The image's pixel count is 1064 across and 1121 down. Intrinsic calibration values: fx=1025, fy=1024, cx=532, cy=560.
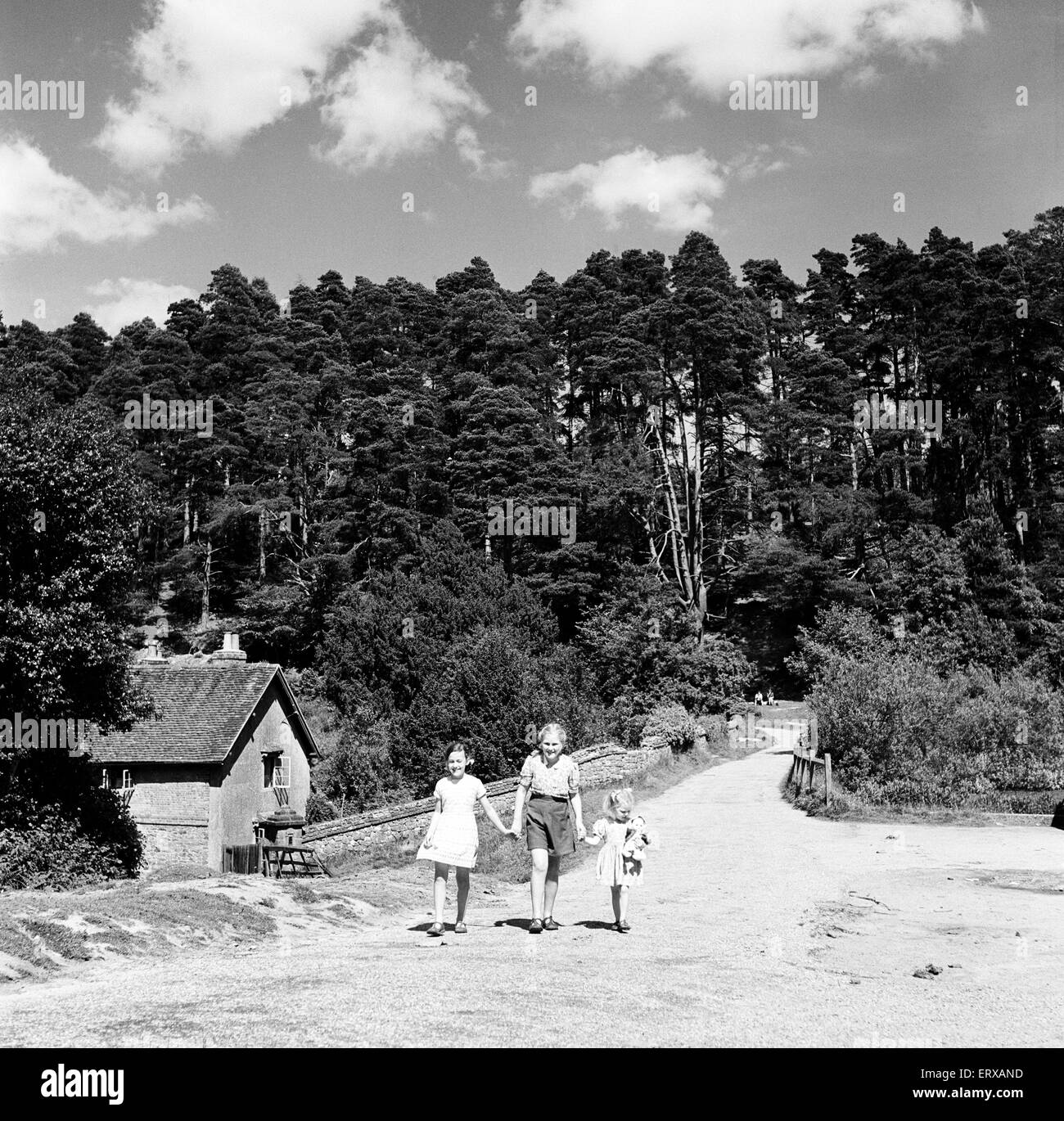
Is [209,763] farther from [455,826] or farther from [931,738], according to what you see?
[455,826]

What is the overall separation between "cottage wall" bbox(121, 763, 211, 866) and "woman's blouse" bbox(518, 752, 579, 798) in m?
24.0

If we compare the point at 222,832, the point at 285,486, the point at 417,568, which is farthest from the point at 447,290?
the point at 222,832

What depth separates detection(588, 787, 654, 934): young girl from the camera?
33.6 ft

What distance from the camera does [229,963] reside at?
8594 millimetres

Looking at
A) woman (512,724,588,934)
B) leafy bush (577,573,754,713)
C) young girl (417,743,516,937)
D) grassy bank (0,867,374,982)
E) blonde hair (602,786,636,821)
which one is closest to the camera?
grassy bank (0,867,374,982)

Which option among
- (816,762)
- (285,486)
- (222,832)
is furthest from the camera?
(285,486)

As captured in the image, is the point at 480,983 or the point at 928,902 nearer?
Answer: the point at 480,983

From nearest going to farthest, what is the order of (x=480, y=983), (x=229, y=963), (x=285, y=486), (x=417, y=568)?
(x=480, y=983)
(x=229, y=963)
(x=417, y=568)
(x=285, y=486)

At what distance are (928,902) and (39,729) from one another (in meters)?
16.3

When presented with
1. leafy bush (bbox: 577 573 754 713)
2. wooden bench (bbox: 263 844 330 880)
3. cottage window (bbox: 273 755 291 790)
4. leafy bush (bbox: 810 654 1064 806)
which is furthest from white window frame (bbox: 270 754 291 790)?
leafy bush (bbox: 810 654 1064 806)

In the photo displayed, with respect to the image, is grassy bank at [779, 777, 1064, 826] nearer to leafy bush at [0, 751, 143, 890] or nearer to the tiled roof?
leafy bush at [0, 751, 143, 890]

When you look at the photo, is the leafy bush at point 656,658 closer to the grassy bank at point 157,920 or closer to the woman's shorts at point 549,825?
the grassy bank at point 157,920

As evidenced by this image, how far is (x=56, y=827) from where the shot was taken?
20.7m

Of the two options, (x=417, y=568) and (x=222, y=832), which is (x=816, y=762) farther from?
(x=417, y=568)
